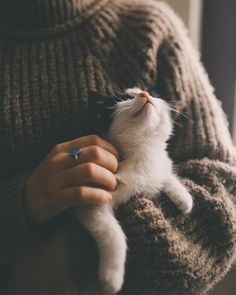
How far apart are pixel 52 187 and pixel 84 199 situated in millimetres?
70

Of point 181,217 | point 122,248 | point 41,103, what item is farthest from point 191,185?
point 41,103

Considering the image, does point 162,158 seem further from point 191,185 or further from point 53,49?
point 53,49

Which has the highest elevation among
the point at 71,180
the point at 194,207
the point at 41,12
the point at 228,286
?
the point at 41,12

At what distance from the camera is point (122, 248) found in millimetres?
608

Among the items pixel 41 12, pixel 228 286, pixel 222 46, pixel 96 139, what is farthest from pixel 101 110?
pixel 228 286

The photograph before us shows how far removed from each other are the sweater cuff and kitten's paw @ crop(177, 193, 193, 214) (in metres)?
0.27

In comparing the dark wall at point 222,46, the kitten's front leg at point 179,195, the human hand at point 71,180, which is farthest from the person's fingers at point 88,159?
the dark wall at point 222,46

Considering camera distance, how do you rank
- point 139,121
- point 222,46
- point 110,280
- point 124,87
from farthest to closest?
point 222,46, point 124,87, point 139,121, point 110,280

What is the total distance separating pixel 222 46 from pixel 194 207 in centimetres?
68

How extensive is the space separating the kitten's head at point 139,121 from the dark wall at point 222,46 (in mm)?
570

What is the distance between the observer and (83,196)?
0.61 meters

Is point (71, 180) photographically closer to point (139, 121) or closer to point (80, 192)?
point (80, 192)

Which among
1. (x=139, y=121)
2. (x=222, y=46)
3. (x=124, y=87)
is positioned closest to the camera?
(x=139, y=121)

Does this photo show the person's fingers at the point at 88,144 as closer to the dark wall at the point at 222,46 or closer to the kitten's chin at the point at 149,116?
the kitten's chin at the point at 149,116
